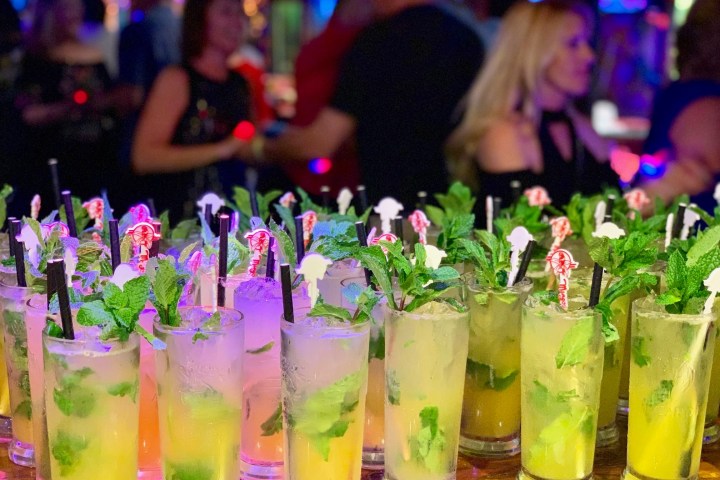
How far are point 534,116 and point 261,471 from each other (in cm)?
287

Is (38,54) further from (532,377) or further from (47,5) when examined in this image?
(532,377)

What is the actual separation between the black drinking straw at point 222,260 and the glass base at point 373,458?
16.0 inches

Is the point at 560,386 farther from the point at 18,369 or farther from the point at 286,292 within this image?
the point at 18,369

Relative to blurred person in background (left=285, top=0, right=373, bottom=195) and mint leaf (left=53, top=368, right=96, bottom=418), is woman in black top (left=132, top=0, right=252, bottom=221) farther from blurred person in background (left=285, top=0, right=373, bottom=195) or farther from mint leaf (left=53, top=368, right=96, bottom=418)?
mint leaf (left=53, top=368, right=96, bottom=418)

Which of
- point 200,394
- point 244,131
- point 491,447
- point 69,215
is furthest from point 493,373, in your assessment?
point 244,131

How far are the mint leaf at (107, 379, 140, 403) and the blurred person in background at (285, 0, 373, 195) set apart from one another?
120 inches

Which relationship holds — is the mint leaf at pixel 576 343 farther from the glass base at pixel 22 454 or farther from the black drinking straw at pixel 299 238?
the glass base at pixel 22 454

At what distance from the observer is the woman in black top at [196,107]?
4.20 metres

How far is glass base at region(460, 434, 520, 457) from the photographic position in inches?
68.3

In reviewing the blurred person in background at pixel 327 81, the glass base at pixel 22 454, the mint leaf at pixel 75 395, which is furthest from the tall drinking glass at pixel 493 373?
the blurred person in background at pixel 327 81

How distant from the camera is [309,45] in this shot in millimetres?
4445

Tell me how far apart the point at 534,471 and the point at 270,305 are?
0.57 metres

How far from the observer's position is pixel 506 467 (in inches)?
66.3

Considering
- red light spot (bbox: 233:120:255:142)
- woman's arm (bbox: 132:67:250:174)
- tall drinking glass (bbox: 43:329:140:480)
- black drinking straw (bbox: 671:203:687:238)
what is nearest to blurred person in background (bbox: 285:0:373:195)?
red light spot (bbox: 233:120:255:142)
